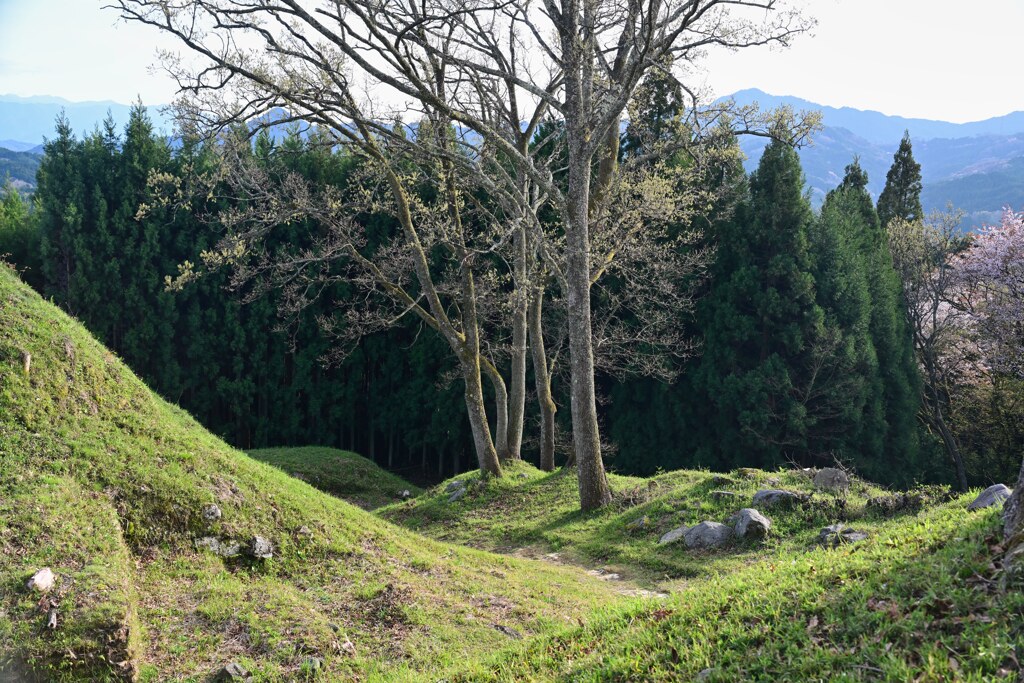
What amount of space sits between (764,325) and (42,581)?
16.5 m

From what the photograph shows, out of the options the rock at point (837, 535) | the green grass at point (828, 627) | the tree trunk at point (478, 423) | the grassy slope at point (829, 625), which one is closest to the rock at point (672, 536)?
the rock at point (837, 535)

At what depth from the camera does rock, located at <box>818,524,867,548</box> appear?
7380 mm

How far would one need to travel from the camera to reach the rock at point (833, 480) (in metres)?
10.0

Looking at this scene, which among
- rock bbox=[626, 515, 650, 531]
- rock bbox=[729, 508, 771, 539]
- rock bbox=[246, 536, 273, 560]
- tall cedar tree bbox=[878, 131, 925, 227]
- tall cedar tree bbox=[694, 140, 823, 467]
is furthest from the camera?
tall cedar tree bbox=[878, 131, 925, 227]

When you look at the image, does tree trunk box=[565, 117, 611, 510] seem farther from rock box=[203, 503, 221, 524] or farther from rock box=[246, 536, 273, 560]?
rock box=[203, 503, 221, 524]

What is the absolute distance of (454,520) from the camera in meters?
12.7

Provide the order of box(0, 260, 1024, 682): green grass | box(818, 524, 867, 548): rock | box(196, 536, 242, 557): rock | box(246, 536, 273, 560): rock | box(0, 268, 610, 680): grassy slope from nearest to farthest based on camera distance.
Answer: box(0, 260, 1024, 682): green grass → box(0, 268, 610, 680): grassy slope → box(196, 536, 242, 557): rock → box(246, 536, 273, 560): rock → box(818, 524, 867, 548): rock

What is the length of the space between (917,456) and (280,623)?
18068mm

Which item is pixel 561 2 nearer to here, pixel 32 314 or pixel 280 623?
pixel 32 314

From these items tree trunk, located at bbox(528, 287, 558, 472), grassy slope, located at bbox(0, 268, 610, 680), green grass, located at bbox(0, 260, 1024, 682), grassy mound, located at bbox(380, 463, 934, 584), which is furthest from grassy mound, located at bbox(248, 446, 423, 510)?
grassy slope, located at bbox(0, 268, 610, 680)

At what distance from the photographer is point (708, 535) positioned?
9.25m

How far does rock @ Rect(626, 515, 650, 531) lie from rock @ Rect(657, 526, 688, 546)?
23.1 inches

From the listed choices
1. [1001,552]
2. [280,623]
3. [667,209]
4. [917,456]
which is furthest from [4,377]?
[917,456]

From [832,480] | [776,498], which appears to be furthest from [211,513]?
[832,480]
